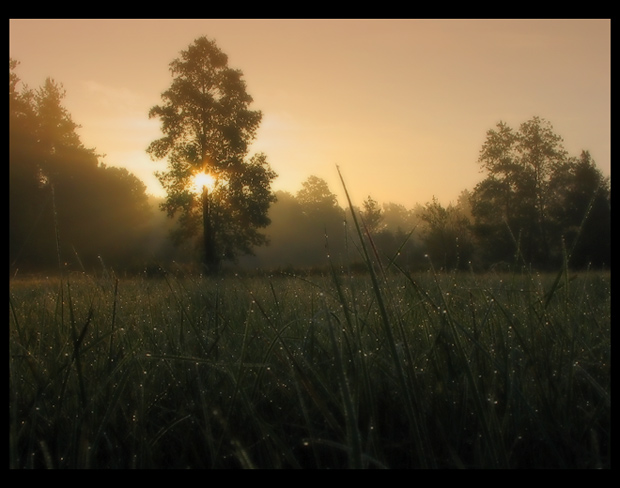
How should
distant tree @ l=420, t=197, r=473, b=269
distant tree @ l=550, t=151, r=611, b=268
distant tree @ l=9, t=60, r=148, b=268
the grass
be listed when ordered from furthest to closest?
distant tree @ l=550, t=151, r=611, b=268
distant tree @ l=9, t=60, r=148, b=268
distant tree @ l=420, t=197, r=473, b=269
the grass

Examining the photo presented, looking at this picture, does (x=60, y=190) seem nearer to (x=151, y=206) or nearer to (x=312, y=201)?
(x=151, y=206)

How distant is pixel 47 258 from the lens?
2961 cm

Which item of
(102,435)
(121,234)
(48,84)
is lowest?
(102,435)

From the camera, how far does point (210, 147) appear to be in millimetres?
25969

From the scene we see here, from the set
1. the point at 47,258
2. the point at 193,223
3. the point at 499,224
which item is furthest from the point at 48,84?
the point at 499,224

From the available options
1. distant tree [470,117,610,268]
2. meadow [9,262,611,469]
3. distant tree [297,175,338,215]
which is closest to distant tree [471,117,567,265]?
distant tree [470,117,610,268]

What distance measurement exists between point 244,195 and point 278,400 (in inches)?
1002

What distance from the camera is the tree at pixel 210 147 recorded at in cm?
2569

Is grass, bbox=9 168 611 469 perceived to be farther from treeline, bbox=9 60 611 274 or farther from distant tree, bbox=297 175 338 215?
distant tree, bbox=297 175 338 215

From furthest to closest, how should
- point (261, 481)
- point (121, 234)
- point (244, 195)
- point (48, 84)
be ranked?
point (121, 234), point (48, 84), point (244, 195), point (261, 481)

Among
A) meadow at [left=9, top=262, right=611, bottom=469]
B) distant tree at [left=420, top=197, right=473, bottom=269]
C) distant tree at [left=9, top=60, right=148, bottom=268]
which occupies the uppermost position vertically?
distant tree at [left=9, top=60, right=148, bottom=268]

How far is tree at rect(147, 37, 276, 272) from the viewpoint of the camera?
2569 centimetres

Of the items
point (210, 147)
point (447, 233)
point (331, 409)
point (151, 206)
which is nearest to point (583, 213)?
point (447, 233)

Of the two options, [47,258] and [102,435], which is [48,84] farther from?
[102,435]
